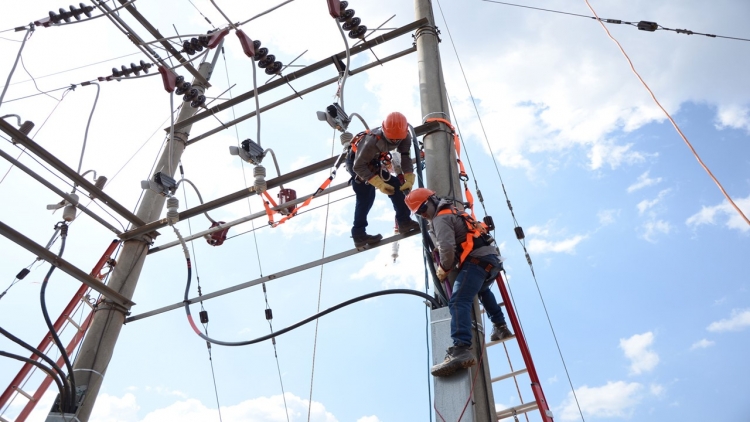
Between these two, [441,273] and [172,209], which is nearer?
[441,273]

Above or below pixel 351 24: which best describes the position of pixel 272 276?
below

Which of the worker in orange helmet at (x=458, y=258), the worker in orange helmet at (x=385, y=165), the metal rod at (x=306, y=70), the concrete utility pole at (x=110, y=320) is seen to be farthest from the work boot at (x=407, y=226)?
the concrete utility pole at (x=110, y=320)

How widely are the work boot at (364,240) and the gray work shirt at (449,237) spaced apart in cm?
100

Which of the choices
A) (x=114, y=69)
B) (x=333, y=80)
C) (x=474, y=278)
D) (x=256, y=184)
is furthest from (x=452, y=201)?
(x=114, y=69)

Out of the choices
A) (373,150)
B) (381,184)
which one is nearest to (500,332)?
(381,184)

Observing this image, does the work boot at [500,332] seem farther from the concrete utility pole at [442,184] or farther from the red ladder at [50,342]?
the red ladder at [50,342]

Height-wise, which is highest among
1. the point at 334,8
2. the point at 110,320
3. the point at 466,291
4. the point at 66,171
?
the point at 334,8

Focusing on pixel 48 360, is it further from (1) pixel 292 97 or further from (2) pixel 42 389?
(1) pixel 292 97

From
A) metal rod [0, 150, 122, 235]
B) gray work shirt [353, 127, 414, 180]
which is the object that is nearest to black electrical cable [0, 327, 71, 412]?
metal rod [0, 150, 122, 235]

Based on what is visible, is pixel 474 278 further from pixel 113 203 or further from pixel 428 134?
pixel 113 203

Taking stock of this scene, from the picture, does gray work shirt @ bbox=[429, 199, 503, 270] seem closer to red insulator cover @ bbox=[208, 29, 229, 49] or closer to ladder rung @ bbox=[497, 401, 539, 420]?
ladder rung @ bbox=[497, 401, 539, 420]

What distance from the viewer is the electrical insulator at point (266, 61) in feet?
22.0

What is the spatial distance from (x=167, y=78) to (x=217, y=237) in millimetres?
1919

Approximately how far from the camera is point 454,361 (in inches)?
139
